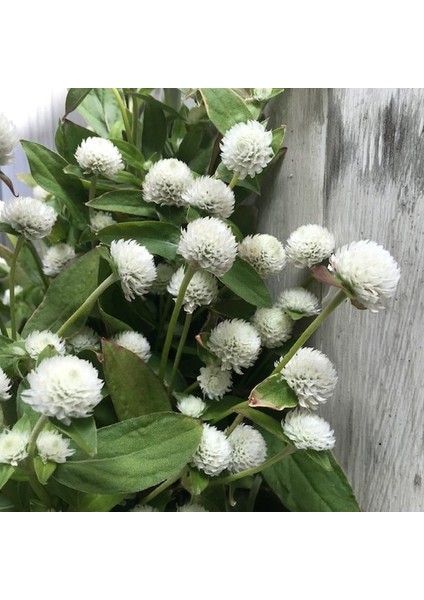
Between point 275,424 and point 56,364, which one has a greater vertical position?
point 56,364

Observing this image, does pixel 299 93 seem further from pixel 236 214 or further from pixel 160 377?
pixel 160 377

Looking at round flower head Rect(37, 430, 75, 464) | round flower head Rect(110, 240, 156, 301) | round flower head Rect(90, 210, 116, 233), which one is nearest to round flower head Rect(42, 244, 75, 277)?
round flower head Rect(90, 210, 116, 233)

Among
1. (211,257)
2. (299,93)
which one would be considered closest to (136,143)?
(299,93)

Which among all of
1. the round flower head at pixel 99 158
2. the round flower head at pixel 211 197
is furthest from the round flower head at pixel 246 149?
the round flower head at pixel 99 158
